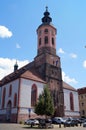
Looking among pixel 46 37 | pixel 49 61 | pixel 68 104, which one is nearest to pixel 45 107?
pixel 49 61

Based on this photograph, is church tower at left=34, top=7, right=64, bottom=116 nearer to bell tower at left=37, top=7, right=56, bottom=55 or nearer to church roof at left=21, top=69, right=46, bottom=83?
bell tower at left=37, top=7, right=56, bottom=55

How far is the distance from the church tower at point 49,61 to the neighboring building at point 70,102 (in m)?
2.80

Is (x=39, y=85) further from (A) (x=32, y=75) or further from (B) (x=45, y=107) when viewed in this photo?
(B) (x=45, y=107)

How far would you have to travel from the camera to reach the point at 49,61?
165 ft

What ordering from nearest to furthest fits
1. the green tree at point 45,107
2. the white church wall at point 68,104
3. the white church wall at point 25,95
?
the green tree at point 45,107 → the white church wall at point 25,95 → the white church wall at point 68,104

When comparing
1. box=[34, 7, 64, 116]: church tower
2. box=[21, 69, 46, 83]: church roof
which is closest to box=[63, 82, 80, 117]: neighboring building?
box=[34, 7, 64, 116]: church tower

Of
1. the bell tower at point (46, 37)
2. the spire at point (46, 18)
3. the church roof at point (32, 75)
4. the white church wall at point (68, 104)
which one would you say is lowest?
the white church wall at point (68, 104)

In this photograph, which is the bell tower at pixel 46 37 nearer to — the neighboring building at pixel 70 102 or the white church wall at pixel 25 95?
the white church wall at pixel 25 95

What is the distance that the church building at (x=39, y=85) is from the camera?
1646 inches

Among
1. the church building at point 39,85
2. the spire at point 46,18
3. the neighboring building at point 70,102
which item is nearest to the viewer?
the church building at point 39,85

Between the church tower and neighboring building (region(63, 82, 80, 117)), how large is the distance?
2797mm

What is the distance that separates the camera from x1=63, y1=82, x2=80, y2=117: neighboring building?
166ft

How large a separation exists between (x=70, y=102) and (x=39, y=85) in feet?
43.0

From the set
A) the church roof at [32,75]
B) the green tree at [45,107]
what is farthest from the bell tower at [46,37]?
the green tree at [45,107]
